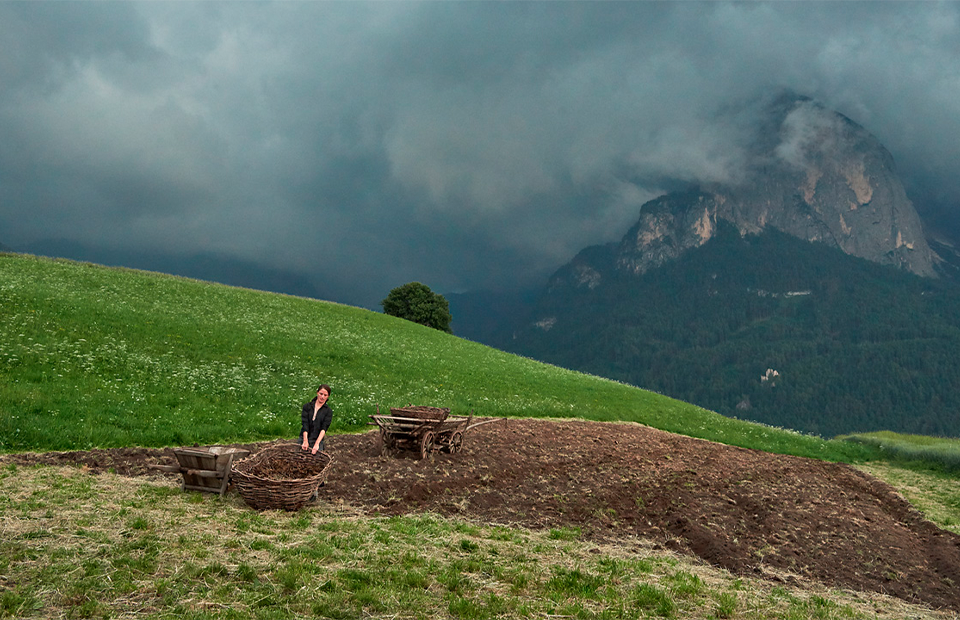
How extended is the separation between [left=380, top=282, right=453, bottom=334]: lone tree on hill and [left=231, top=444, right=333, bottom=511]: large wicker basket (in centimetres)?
6875

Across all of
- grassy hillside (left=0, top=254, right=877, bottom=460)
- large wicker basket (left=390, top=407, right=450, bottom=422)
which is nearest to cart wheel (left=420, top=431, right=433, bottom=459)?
large wicker basket (left=390, top=407, right=450, bottom=422)

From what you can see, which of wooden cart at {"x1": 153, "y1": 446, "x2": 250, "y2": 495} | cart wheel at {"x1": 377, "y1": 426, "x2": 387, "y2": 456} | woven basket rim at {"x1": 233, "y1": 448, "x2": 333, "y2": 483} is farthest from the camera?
cart wheel at {"x1": 377, "y1": 426, "x2": 387, "y2": 456}

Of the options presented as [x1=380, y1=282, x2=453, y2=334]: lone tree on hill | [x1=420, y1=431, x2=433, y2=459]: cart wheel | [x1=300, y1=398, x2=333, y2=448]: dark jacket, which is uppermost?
[x1=380, y1=282, x2=453, y2=334]: lone tree on hill

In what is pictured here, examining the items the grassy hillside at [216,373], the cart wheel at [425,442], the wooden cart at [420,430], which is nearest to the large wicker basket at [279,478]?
the wooden cart at [420,430]

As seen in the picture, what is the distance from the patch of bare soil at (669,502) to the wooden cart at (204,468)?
86.2 inches

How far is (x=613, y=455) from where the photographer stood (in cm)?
1973

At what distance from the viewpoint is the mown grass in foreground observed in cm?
677

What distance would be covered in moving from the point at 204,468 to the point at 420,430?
582 cm

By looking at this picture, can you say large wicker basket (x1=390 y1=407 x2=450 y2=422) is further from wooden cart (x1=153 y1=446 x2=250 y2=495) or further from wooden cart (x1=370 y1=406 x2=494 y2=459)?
wooden cart (x1=153 y1=446 x2=250 y2=495)

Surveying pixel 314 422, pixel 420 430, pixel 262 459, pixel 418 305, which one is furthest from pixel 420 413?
pixel 418 305

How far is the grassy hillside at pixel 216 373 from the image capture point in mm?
17453

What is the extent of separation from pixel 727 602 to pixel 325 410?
951 cm

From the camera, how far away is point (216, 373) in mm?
24609

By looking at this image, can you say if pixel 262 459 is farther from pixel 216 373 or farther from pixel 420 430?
pixel 216 373
